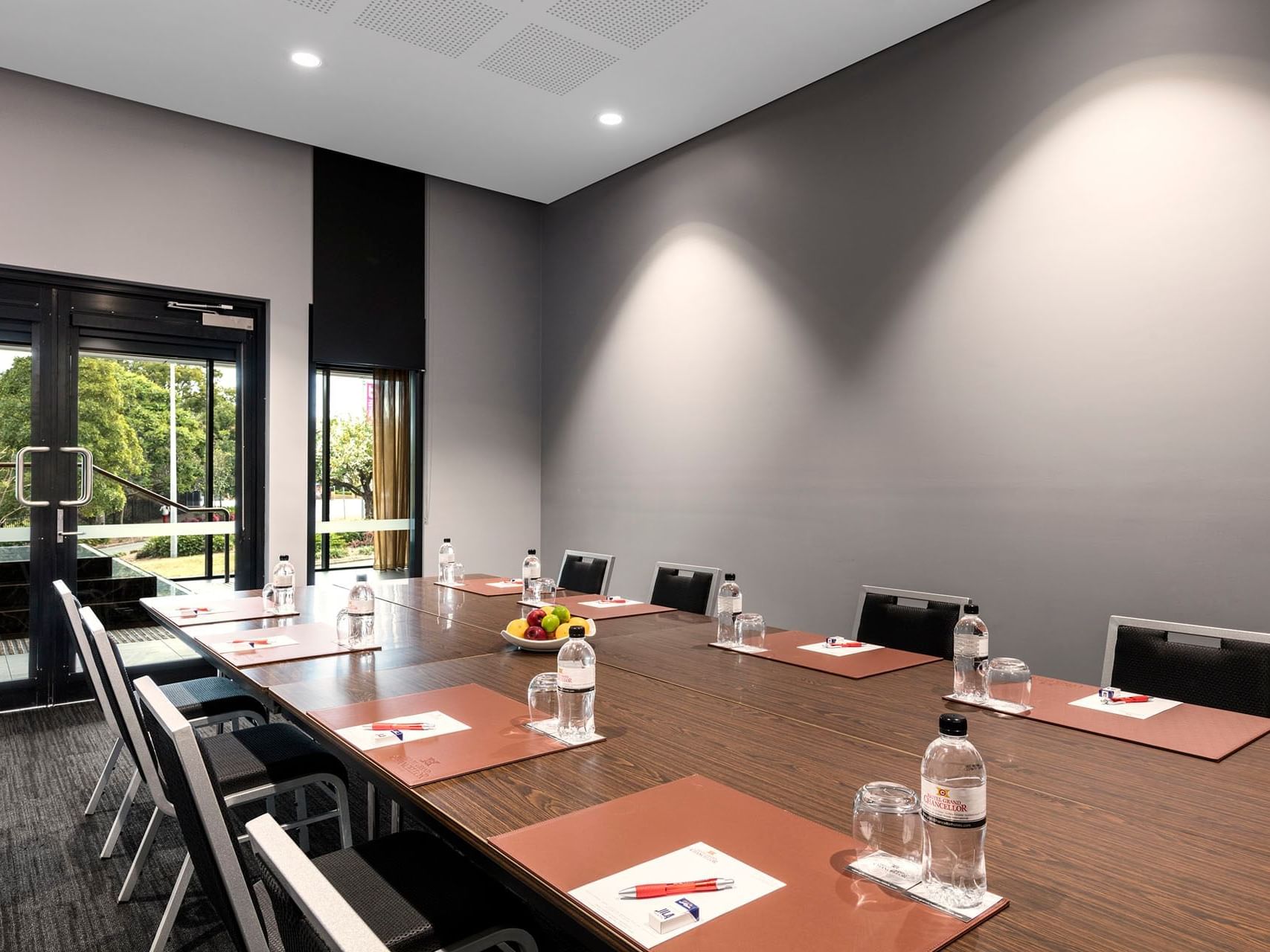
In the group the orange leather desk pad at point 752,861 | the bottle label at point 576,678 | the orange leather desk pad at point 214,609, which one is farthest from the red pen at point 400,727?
the orange leather desk pad at point 214,609

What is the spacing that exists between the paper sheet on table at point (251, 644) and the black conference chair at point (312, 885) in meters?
0.98

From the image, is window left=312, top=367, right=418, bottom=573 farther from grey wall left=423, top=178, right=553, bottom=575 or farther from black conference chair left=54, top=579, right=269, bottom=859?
black conference chair left=54, top=579, right=269, bottom=859

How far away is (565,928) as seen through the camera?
1099 millimetres

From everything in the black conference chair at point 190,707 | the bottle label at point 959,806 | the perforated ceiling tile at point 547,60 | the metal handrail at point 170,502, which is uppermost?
the perforated ceiling tile at point 547,60

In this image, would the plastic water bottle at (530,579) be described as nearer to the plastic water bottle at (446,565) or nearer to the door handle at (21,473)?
the plastic water bottle at (446,565)

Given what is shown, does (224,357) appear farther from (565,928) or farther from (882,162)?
(565,928)

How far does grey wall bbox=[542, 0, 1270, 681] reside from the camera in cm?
312

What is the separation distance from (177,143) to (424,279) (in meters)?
1.75

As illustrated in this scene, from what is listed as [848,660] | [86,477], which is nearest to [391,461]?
[86,477]

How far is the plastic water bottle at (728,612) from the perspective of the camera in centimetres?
282

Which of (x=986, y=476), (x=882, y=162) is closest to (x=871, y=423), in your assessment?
(x=986, y=476)

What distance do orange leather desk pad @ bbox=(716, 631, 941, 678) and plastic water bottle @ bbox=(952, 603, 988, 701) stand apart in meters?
0.30

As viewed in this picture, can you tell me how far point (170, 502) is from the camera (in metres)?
Answer: 5.32

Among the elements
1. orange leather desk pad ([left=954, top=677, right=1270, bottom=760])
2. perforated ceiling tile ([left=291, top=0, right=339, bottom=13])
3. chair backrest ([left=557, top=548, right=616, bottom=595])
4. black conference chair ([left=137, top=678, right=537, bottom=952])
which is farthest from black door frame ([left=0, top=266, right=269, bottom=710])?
orange leather desk pad ([left=954, top=677, right=1270, bottom=760])
